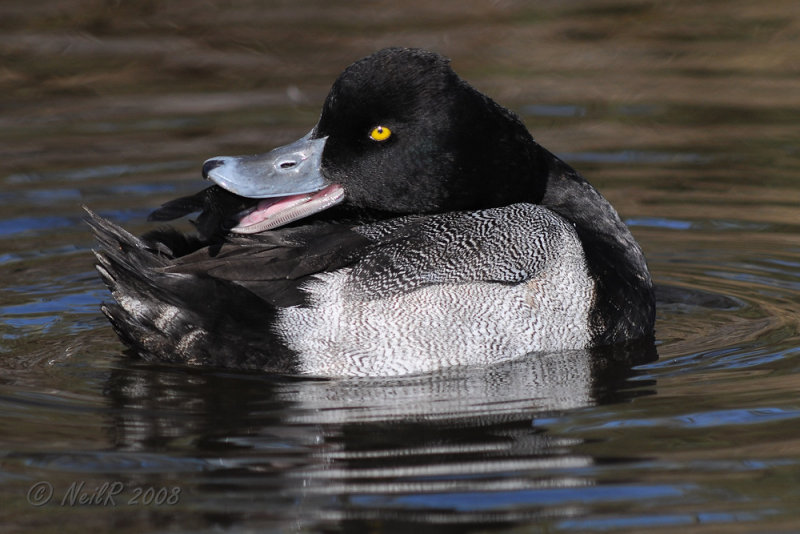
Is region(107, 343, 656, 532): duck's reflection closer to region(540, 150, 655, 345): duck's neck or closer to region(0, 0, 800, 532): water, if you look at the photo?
region(0, 0, 800, 532): water

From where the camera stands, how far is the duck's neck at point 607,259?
6.15 m

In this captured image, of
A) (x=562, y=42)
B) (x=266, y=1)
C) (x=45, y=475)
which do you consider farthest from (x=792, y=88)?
(x=45, y=475)

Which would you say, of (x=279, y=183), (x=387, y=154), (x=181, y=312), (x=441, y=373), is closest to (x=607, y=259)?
(x=441, y=373)

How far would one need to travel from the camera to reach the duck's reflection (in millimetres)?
4414

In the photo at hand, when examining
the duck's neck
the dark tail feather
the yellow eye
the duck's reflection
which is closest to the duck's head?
the yellow eye

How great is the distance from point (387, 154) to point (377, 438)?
1494mm

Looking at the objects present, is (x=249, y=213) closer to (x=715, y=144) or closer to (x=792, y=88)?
(x=715, y=144)

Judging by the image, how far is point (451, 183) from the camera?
6113 mm

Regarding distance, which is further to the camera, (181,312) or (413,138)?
(413,138)

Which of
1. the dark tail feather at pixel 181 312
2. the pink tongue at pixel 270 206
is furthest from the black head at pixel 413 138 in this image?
the dark tail feather at pixel 181 312

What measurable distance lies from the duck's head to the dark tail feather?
0.44m

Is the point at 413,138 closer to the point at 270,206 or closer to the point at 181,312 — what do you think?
the point at 270,206

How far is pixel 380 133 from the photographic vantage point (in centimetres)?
599

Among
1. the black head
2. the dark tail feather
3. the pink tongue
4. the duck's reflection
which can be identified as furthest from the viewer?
the pink tongue
